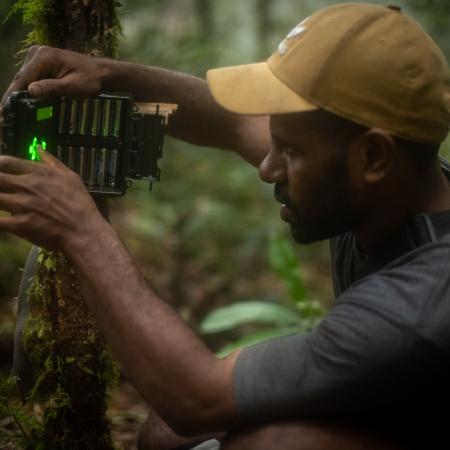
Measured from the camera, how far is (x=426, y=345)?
215 cm

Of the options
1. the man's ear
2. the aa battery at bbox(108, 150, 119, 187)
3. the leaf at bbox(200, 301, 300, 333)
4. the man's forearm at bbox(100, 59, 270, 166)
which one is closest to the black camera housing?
the aa battery at bbox(108, 150, 119, 187)

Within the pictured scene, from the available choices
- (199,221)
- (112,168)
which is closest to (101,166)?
(112,168)

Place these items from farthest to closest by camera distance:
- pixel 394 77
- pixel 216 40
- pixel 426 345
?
pixel 216 40
pixel 394 77
pixel 426 345

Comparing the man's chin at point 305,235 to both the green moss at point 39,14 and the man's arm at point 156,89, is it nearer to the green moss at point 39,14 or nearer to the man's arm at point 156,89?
the man's arm at point 156,89

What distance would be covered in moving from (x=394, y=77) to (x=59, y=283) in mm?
1511

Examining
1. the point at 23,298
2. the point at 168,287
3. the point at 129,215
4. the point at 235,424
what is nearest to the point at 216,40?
the point at 129,215

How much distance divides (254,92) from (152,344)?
35.5 inches

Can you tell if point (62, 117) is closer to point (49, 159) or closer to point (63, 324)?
point (49, 159)

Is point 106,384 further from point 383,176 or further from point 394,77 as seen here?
point 394,77

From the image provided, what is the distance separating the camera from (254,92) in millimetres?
2572

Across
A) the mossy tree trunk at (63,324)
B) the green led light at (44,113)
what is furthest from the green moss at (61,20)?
the green led light at (44,113)

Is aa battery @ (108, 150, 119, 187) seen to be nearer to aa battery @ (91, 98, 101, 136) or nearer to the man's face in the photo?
aa battery @ (91, 98, 101, 136)

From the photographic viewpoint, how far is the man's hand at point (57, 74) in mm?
2588

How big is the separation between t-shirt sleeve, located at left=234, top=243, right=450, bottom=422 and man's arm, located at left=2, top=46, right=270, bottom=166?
1.16 meters
